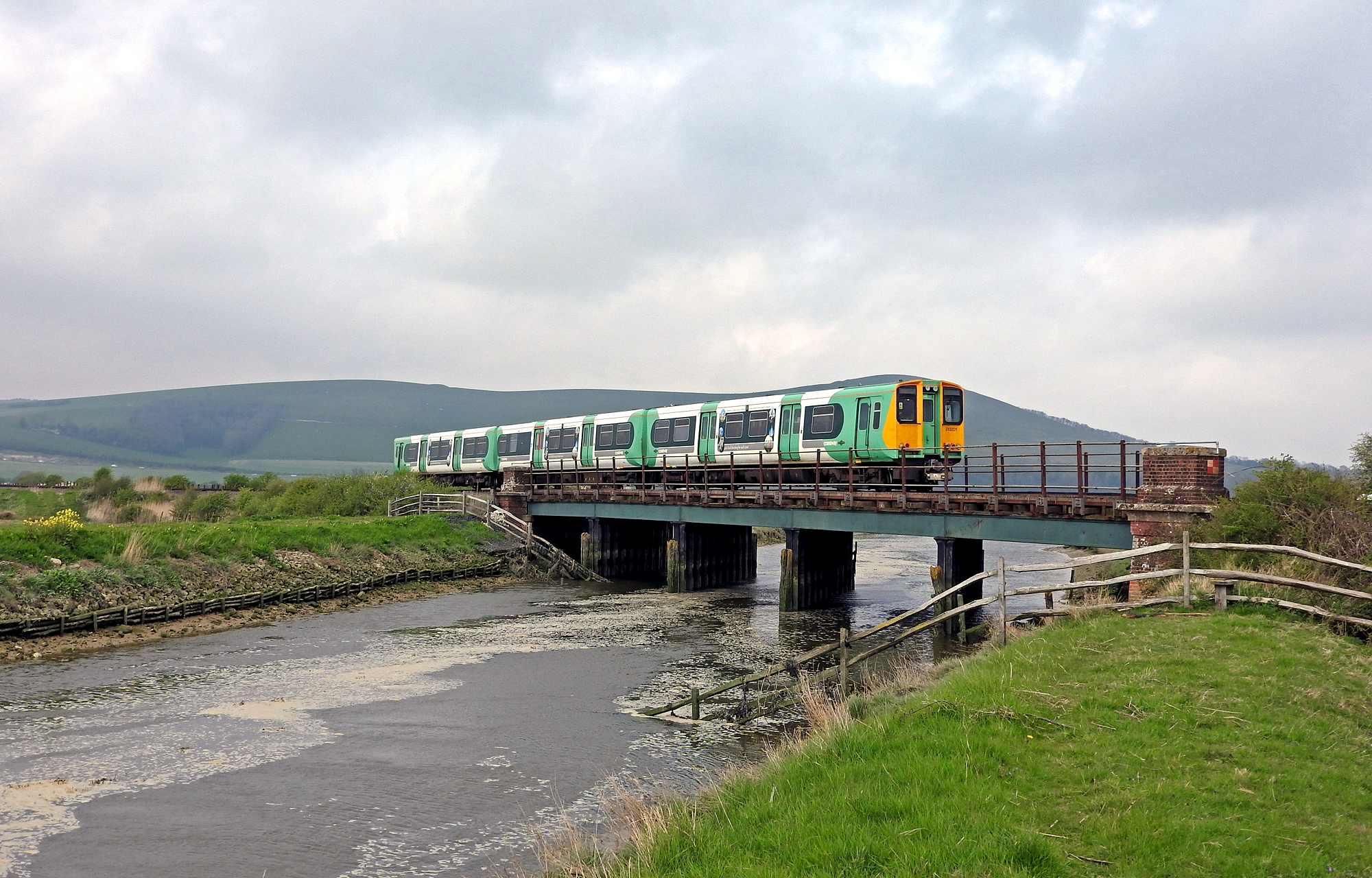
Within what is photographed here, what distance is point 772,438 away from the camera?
34.2 m

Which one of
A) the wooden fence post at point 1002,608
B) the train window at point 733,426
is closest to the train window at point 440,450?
the train window at point 733,426

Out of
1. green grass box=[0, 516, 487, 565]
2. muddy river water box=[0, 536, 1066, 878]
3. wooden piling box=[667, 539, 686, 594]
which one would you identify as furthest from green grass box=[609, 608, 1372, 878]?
green grass box=[0, 516, 487, 565]

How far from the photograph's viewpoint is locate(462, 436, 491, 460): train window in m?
54.3

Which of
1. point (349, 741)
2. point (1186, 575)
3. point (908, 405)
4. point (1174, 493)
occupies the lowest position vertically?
point (349, 741)

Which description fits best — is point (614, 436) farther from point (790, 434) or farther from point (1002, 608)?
point (1002, 608)

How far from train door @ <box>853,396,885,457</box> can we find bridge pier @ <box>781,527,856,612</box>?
2847 mm

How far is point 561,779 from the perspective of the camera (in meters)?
A: 13.2

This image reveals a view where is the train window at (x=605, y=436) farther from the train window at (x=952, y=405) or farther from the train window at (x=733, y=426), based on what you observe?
the train window at (x=952, y=405)

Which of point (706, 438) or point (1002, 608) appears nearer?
point (1002, 608)

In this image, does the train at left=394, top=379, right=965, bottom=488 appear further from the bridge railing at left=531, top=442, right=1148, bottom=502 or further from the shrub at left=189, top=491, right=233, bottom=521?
the shrub at left=189, top=491, right=233, bottom=521

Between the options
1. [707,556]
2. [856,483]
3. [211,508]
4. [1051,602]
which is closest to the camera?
[1051,602]

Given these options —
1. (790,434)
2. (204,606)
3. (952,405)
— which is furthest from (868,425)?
(204,606)

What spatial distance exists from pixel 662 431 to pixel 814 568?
37.8 ft

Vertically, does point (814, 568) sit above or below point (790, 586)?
above
